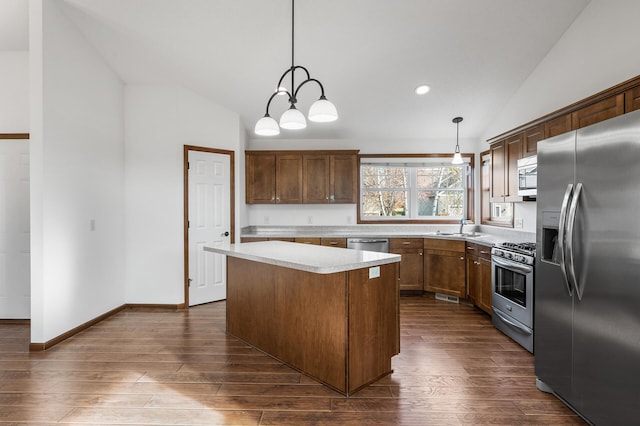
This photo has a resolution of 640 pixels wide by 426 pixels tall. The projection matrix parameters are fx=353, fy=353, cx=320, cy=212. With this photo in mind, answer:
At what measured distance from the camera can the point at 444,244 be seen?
16.1 feet

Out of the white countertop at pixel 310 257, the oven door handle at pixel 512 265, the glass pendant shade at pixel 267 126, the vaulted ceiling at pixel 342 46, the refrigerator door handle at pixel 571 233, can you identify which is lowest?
the oven door handle at pixel 512 265

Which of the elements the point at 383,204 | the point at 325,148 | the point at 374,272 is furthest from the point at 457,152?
the point at 374,272

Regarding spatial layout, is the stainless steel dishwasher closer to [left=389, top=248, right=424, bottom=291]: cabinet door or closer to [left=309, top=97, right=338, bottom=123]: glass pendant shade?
[left=389, top=248, right=424, bottom=291]: cabinet door

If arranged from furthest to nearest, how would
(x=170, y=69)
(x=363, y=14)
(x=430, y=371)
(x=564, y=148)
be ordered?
(x=170, y=69) < (x=363, y=14) < (x=430, y=371) < (x=564, y=148)

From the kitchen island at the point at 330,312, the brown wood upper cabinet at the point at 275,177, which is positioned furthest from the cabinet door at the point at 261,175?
the kitchen island at the point at 330,312

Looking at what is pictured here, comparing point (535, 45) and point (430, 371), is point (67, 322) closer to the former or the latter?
point (430, 371)

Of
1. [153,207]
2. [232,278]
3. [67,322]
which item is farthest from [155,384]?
[153,207]

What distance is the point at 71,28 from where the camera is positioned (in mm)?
3586

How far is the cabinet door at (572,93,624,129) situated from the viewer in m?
2.54

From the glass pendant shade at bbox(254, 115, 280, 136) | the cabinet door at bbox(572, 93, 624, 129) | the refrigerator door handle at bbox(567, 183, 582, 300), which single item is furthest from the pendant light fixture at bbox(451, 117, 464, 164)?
the glass pendant shade at bbox(254, 115, 280, 136)

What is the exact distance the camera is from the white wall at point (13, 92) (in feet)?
12.9

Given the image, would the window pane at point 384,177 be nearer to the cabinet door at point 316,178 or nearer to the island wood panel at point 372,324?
the cabinet door at point 316,178

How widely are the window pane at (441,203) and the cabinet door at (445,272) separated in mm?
1004

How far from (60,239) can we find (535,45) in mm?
5267
